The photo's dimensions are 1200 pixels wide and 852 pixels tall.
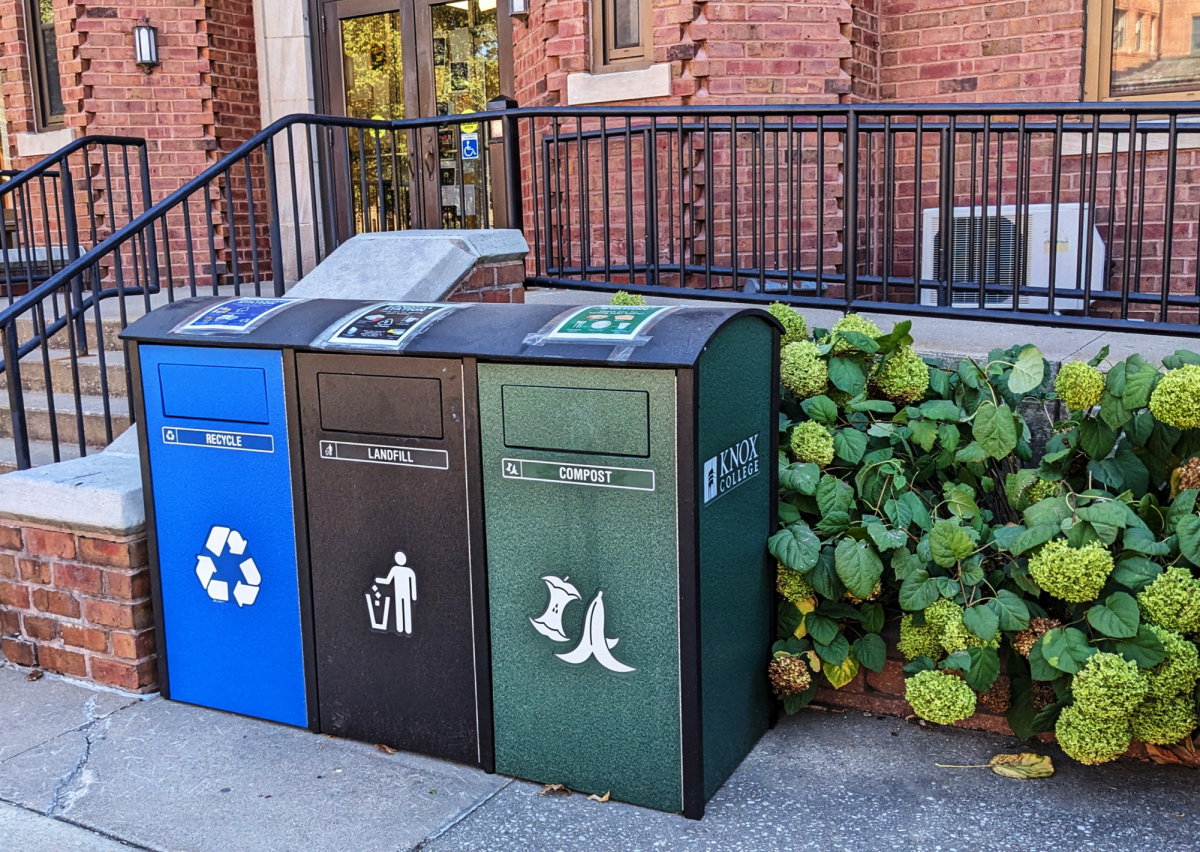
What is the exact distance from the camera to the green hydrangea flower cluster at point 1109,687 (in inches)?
99.7

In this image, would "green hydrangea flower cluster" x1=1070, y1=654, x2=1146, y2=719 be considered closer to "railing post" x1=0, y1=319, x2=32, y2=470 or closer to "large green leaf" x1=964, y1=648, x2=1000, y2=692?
"large green leaf" x1=964, y1=648, x2=1000, y2=692

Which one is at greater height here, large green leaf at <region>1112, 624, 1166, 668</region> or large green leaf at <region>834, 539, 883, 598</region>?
large green leaf at <region>834, 539, 883, 598</region>

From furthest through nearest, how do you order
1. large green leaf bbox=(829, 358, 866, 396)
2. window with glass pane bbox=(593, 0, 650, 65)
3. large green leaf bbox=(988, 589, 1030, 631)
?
window with glass pane bbox=(593, 0, 650, 65) → large green leaf bbox=(829, 358, 866, 396) → large green leaf bbox=(988, 589, 1030, 631)

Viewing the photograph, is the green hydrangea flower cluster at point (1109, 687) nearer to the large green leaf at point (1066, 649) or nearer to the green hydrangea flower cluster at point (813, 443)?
the large green leaf at point (1066, 649)

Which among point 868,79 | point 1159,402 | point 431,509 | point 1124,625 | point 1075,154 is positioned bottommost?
point 1124,625

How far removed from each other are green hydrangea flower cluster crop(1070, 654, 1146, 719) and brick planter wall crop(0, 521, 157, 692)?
8.77ft

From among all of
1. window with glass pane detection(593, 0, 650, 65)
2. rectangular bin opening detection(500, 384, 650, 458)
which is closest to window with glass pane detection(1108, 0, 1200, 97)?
window with glass pane detection(593, 0, 650, 65)

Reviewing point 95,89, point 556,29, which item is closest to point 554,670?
point 556,29

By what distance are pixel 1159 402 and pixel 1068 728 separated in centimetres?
87

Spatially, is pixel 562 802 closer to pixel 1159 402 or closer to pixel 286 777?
pixel 286 777

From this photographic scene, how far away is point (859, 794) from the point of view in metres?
2.78

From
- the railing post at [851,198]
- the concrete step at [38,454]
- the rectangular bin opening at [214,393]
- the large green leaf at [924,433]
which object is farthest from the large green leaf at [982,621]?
the concrete step at [38,454]

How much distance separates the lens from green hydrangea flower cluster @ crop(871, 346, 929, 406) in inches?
132

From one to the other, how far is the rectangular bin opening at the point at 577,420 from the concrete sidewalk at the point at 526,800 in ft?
2.95
